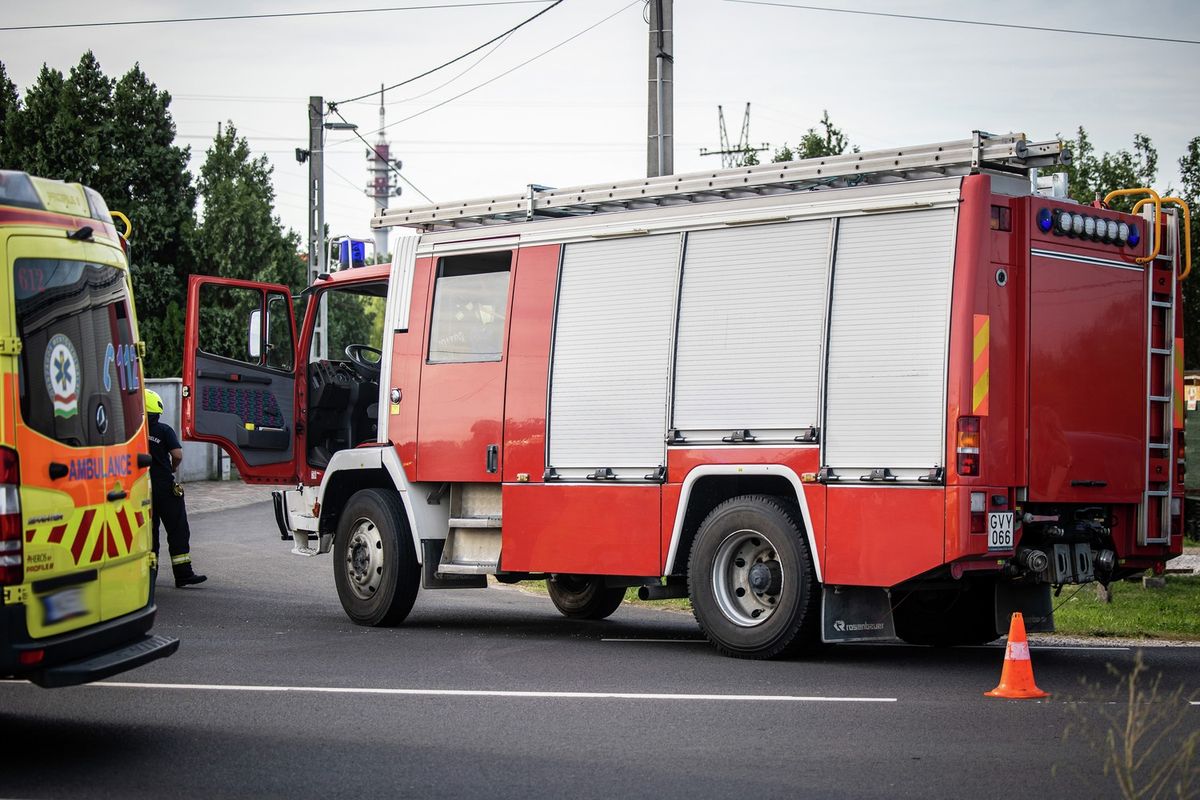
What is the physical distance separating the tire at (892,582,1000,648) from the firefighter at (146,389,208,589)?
698 cm

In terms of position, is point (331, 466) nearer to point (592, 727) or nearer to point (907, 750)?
point (592, 727)

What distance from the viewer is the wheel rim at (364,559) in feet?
41.4

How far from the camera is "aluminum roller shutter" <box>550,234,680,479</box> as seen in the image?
11.0 meters

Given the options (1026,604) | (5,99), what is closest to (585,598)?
(1026,604)

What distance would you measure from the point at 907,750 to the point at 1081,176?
39954 mm

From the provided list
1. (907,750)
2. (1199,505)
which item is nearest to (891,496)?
(907,750)

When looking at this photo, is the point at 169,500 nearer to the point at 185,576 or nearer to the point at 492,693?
Answer: the point at 185,576

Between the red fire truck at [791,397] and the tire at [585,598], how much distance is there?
38.4 inches

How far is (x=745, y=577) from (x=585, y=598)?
10.2 ft

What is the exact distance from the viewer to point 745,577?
10.5 m

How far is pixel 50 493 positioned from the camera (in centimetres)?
710

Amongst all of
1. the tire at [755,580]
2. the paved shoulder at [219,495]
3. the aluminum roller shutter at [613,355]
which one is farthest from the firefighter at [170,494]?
the paved shoulder at [219,495]

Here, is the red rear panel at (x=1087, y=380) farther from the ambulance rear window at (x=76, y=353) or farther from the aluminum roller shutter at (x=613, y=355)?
the ambulance rear window at (x=76, y=353)

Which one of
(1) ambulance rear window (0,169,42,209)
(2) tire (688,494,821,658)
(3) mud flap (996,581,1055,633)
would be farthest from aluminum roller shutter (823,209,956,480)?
(1) ambulance rear window (0,169,42,209)
